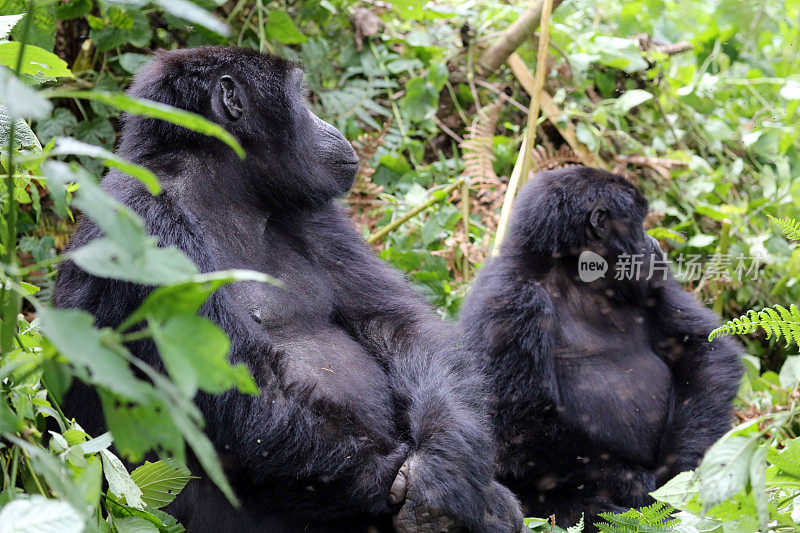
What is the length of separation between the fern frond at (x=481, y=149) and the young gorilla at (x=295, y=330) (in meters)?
2.11

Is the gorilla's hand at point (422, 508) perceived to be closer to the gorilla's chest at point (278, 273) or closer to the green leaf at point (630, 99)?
the gorilla's chest at point (278, 273)

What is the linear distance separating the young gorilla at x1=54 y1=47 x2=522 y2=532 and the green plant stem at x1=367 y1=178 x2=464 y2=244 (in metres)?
1.53

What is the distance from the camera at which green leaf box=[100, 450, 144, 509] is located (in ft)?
7.06

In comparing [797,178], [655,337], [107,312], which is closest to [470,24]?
[797,178]

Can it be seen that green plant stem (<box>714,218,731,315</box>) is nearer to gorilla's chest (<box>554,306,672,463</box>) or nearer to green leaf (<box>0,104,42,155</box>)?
gorilla's chest (<box>554,306,672,463</box>)

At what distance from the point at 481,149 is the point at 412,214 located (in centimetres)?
86

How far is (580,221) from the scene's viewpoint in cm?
428

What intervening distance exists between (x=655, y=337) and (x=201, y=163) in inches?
104

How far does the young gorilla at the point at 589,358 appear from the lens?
12.8ft

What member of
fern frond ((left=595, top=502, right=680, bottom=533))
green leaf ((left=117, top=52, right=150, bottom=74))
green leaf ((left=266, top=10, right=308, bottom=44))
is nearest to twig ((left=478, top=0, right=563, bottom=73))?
green leaf ((left=266, top=10, right=308, bottom=44))

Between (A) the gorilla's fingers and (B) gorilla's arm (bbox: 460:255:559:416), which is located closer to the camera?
(A) the gorilla's fingers

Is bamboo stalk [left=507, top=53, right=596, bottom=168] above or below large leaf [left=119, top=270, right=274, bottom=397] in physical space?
below

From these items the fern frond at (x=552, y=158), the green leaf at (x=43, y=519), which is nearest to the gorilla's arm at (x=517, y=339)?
the fern frond at (x=552, y=158)

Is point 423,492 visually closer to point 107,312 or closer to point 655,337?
point 107,312
